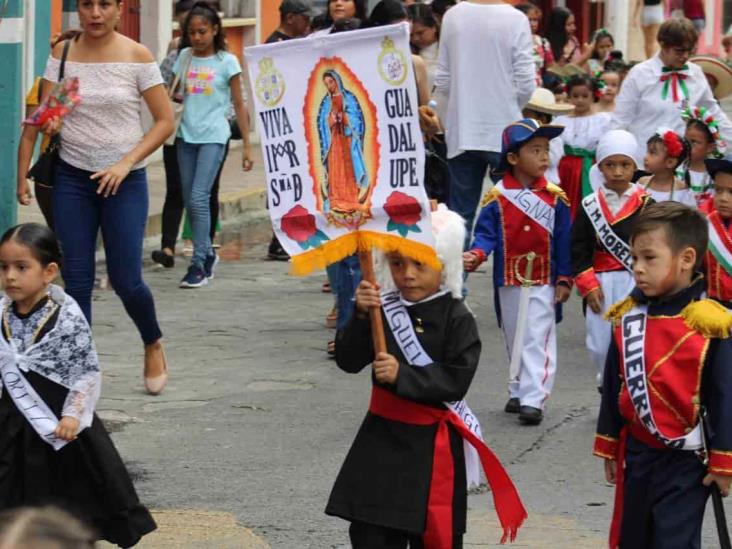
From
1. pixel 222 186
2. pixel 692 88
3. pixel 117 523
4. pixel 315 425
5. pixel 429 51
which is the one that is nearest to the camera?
pixel 117 523

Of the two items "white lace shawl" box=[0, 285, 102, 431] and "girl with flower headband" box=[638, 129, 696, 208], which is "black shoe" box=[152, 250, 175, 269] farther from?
"white lace shawl" box=[0, 285, 102, 431]

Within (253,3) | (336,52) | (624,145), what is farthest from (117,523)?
(253,3)

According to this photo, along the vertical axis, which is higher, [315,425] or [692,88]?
[692,88]

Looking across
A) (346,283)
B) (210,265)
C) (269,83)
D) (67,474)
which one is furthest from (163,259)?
(269,83)

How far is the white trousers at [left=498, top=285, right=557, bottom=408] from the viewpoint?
26.6 ft

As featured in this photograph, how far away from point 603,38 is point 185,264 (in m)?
9.31

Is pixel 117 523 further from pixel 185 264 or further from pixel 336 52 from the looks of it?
pixel 185 264

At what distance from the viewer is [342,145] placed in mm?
5258

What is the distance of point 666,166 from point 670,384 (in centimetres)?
366

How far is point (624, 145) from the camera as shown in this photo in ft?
27.3

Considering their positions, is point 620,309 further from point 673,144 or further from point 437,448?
point 673,144

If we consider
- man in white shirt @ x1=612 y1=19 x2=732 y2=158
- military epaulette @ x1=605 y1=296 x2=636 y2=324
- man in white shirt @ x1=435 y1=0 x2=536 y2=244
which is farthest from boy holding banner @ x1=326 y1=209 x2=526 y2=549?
man in white shirt @ x1=612 y1=19 x2=732 y2=158

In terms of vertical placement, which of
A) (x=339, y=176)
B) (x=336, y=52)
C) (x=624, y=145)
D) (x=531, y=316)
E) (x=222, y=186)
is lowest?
(x=222, y=186)

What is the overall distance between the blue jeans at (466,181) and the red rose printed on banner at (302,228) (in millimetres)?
5147
